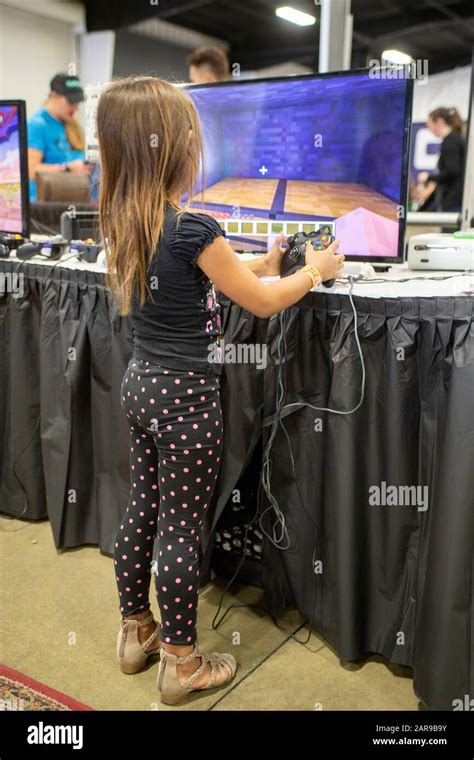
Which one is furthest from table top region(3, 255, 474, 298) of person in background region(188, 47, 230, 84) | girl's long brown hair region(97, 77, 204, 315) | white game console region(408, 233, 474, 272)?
person in background region(188, 47, 230, 84)

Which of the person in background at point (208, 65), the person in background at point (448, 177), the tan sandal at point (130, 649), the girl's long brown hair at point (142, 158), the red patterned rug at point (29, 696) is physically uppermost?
the person in background at point (208, 65)

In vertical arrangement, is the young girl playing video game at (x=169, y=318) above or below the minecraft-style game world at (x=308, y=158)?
below

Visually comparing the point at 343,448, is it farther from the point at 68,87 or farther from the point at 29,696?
the point at 68,87

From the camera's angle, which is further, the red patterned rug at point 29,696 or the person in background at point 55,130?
the person in background at point 55,130

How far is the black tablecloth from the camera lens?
4.36ft

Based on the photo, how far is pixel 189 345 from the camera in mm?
1320

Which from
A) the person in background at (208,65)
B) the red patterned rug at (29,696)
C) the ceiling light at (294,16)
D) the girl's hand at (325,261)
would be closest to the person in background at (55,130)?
the person in background at (208,65)

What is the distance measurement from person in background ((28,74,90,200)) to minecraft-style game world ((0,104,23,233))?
1.28 meters

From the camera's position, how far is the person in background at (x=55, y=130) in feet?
12.0

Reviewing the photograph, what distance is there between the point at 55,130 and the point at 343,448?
9.95ft

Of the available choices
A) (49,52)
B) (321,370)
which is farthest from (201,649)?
(49,52)

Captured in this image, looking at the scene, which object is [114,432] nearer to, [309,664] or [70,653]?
[70,653]

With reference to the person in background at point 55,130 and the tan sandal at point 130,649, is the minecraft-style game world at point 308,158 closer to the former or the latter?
the tan sandal at point 130,649

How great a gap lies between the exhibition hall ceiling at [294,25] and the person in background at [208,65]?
3110 mm
